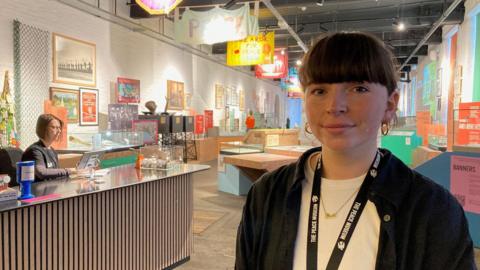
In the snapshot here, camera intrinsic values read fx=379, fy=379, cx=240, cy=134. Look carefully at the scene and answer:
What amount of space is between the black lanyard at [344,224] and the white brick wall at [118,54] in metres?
6.44

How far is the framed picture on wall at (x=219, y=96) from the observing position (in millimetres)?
14656

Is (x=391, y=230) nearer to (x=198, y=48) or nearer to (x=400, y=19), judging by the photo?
Answer: (x=400, y=19)

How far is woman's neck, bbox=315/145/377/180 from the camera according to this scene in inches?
→ 37.9

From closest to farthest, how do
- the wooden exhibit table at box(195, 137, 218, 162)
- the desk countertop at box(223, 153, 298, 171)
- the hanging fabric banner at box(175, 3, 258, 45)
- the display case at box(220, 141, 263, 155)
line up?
the desk countertop at box(223, 153, 298, 171), the hanging fabric banner at box(175, 3, 258, 45), the display case at box(220, 141, 263, 155), the wooden exhibit table at box(195, 137, 218, 162)

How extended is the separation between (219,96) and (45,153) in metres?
11.4

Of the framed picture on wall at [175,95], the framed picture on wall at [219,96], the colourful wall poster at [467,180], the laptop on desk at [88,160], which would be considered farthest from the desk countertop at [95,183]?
the framed picture on wall at [219,96]

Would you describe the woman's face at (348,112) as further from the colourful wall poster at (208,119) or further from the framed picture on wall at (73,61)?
the colourful wall poster at (208,119)

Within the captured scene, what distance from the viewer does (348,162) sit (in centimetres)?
97

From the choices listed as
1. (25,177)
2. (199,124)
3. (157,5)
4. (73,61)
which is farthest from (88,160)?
(199,124)

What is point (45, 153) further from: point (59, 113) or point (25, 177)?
point (59, 113)

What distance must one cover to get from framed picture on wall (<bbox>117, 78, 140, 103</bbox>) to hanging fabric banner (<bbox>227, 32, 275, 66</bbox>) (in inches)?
97.7

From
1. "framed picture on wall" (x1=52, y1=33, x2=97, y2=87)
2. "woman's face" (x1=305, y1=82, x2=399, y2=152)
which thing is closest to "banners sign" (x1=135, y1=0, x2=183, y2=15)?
"framed picture on wall" (x1=52, y1=33, x2=97, y2=87)

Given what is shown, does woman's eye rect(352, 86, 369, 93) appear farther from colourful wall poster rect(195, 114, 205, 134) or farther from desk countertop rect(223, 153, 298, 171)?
colourful wall poster rect(195, 114, 205, 134)

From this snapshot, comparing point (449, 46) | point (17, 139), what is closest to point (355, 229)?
point (17, 139)
